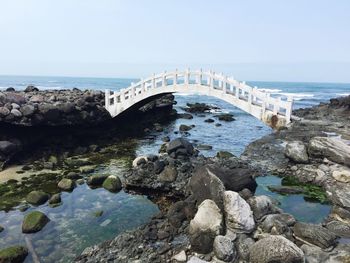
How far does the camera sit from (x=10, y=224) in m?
8.52

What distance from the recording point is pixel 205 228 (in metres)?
6.54

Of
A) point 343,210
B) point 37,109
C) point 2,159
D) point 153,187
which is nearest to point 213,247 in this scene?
point 343,210

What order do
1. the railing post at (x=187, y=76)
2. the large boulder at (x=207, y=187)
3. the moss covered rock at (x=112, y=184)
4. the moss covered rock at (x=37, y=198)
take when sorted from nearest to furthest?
the large boulder at (x=207, y=187)
the moss covered rock at (x=37, y=198)
the moss covered rock at (x=112, y=184)
the railing post at (x=187, y=76)

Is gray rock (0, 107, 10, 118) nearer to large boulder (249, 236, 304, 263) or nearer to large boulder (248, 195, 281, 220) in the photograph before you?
large boulder (248, 195, 281, 220)

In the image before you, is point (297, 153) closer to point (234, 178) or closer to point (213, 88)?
point (234, 178)

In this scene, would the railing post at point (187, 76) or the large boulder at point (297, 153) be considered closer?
the large boulder at point (297, 153)

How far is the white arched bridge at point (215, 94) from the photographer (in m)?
14.9

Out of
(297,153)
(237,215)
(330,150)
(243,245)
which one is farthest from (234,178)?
(330,150)

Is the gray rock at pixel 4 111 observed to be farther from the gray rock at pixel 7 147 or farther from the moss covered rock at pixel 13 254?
the moss covered rock at pixel 13 254

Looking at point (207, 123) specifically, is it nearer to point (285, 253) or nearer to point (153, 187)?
point (153, 187)

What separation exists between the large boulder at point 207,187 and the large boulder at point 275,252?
143 cm

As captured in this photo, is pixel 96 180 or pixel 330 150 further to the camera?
pixel 96 180

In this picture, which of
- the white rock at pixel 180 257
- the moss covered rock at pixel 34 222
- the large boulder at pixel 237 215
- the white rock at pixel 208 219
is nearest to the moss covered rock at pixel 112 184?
the moss covered rock at pixel 34 222

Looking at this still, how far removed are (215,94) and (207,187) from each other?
975 centimetres
